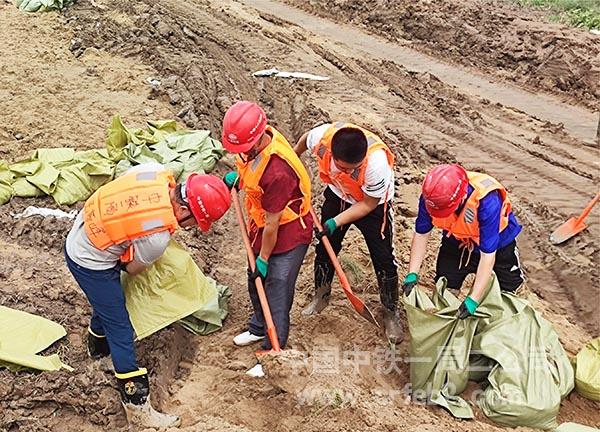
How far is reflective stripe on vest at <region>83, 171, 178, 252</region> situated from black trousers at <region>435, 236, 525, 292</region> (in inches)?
78.1

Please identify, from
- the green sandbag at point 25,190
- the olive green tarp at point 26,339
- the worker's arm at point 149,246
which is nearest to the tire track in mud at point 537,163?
the worker's arm at point 149,246

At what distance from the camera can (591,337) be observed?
504 cm

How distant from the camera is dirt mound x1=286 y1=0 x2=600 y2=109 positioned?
966 centimetres

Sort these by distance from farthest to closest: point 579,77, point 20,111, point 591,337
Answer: point 579,77
point 20,111
point 591,337

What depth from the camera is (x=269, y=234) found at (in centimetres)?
391

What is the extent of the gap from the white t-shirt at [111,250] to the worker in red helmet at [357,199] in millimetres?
1109

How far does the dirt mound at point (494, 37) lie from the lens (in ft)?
31.7

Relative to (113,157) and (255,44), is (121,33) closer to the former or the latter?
(255,44)

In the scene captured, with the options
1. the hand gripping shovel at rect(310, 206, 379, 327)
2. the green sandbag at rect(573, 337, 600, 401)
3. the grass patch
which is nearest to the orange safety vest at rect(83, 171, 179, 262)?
the hand gripping shovel at rect(310, 206, 379, 327)

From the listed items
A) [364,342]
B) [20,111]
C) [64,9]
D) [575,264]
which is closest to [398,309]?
[364,342]

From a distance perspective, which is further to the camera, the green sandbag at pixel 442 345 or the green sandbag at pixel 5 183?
the green sandbag at pixel 5 183

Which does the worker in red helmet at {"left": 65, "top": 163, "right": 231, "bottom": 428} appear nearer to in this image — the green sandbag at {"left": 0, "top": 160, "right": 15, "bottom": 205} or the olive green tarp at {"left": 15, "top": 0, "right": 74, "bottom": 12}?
the green sandbag at {"left": 0, "top": 160, "right": 15, "bottom": 205}

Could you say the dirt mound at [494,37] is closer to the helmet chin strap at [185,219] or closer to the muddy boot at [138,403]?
the helmet chin strap at [185,219]

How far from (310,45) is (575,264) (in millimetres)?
6234
